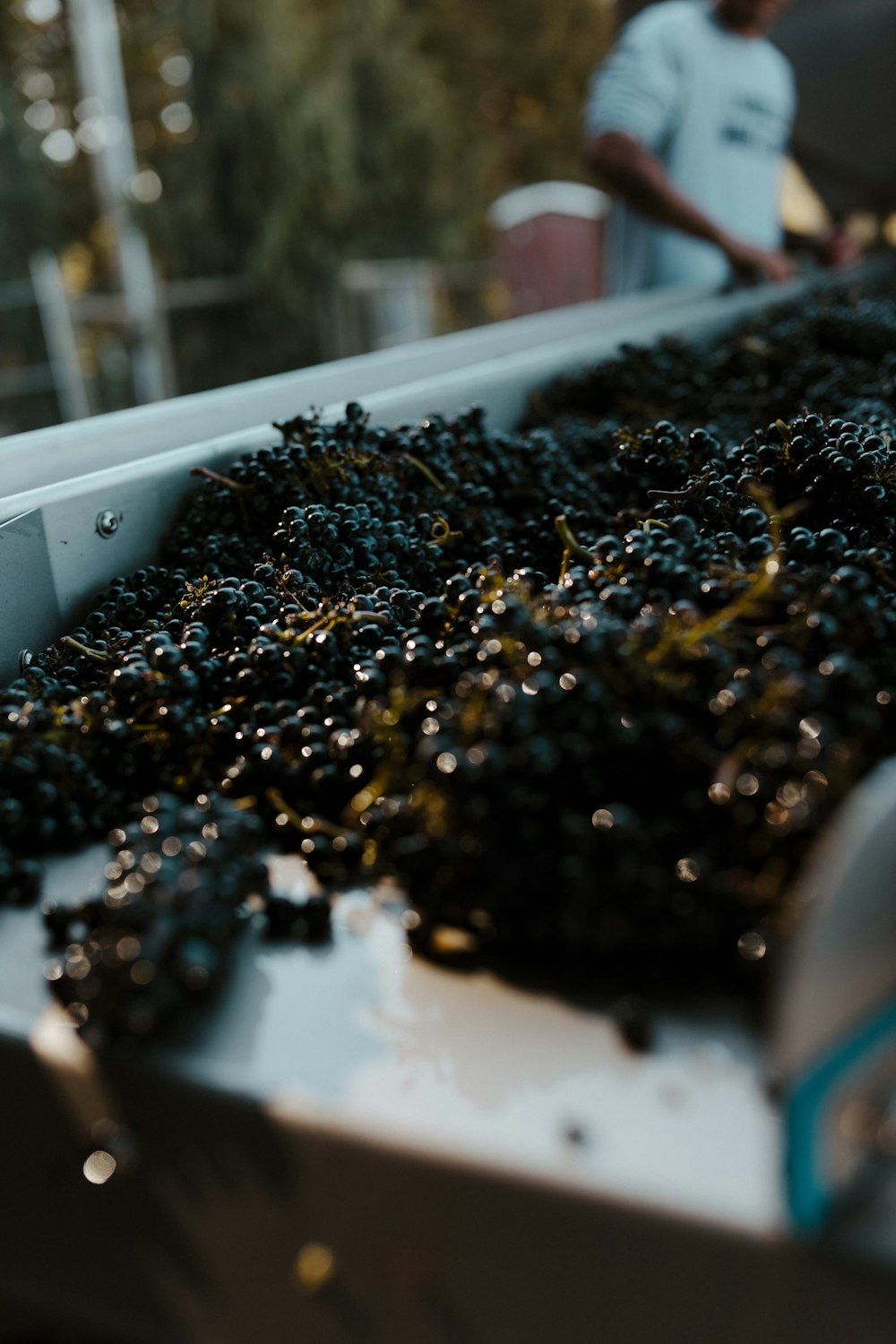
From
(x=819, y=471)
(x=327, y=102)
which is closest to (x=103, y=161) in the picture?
(x=327, y=102)

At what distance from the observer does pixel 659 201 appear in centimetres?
321

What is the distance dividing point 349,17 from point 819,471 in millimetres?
11589

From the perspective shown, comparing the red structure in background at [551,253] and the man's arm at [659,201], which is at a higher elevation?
the man's arm at [659,201]

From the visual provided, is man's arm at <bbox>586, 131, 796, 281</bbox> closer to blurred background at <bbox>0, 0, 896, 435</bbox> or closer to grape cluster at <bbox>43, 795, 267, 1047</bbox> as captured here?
grape cluster at <bbox>43, 795, 267, 1047</bbox>

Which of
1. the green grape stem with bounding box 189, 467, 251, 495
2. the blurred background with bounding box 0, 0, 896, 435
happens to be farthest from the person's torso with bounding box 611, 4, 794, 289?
the blurred background with bounding box 0, 0, 896, 435

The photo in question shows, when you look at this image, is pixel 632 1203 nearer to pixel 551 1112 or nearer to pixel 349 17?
pixel 551 1112

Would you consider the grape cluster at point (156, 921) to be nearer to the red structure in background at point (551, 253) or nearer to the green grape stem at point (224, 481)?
the green grape stem at point (224, 481)

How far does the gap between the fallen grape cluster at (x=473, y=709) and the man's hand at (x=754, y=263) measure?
6.96 ft

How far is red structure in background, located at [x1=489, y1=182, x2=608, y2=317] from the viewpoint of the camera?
24.0 feet

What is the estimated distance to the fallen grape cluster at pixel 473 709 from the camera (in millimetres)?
654

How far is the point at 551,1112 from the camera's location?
23.7 inches

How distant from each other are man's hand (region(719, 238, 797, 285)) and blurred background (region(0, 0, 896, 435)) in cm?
419

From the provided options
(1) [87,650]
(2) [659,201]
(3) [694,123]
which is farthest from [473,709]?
(3) [694,123]

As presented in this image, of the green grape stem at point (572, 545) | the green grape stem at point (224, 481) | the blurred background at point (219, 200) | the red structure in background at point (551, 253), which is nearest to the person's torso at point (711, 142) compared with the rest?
the green grape stem at point (224, 481)
